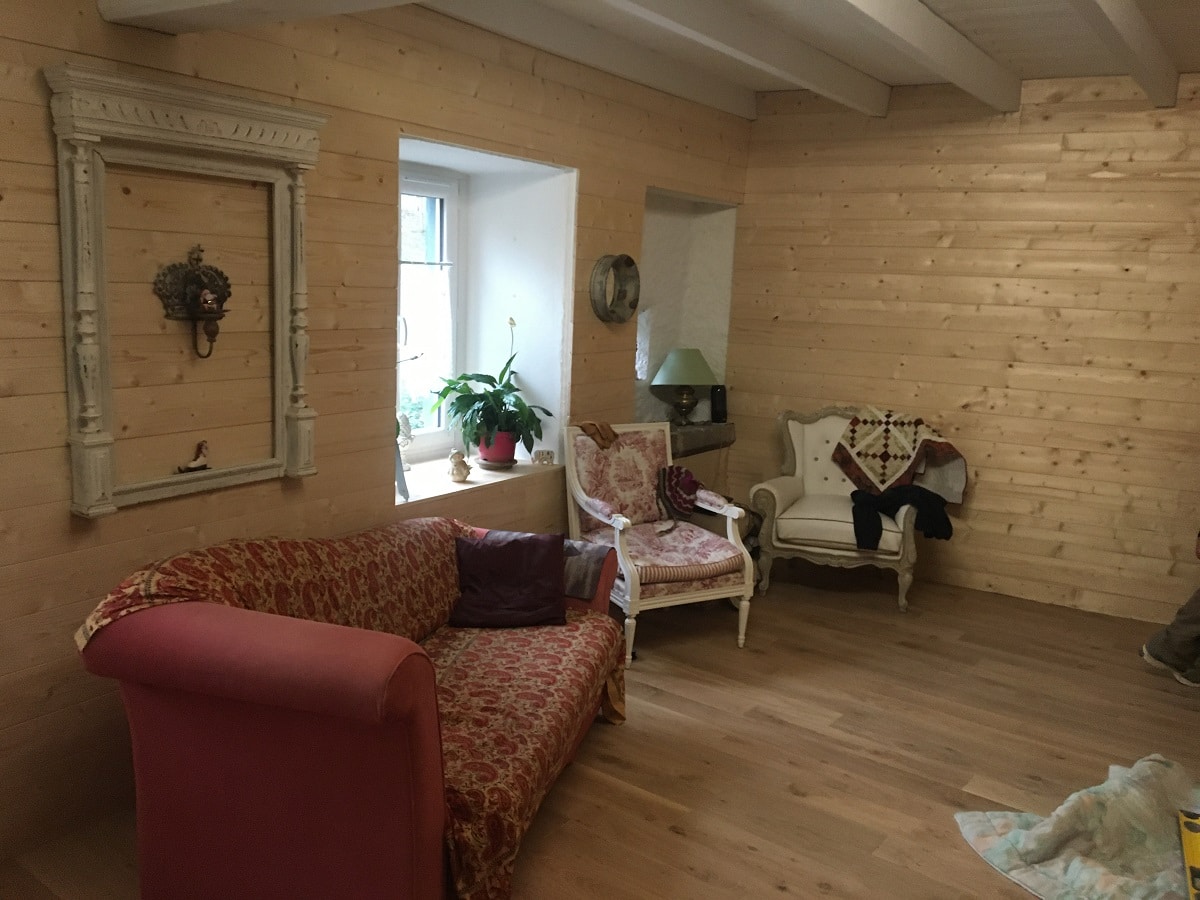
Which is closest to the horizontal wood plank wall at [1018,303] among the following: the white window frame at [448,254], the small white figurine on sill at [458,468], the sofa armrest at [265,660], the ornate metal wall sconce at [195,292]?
the white window frame at [448,254]

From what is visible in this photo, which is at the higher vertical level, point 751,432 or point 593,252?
point 593,252

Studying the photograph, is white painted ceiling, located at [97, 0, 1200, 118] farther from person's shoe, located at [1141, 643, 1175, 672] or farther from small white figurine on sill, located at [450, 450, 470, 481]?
person's shoe, located at [1141, 643, 1175, 672]

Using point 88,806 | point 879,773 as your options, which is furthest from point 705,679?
point 88,806

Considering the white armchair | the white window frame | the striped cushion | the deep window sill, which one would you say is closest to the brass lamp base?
the white armchair

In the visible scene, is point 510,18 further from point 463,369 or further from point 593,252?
point 463,369

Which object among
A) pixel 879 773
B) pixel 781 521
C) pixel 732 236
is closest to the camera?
pixel 879 773

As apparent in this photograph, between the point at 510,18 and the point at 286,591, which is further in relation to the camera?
the point at 510,18

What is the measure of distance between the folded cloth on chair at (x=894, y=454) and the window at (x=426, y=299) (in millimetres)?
2067

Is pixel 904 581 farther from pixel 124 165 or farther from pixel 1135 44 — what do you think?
pixel 124 165

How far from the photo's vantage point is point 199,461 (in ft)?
8.81

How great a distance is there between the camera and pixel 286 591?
8.46 ft

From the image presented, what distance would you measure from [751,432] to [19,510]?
156 inches

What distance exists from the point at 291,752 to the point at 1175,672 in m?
3.62

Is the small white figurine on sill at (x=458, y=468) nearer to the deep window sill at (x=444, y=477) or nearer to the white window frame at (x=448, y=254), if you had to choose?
the deep window sill at (x=444, y=477)
